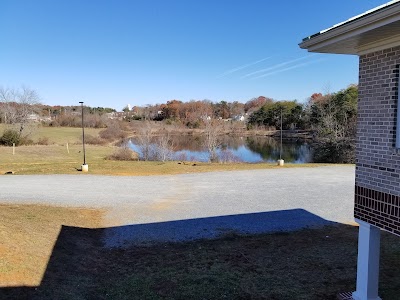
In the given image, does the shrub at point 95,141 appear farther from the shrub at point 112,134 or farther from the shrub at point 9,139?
the shrub at point 9,139

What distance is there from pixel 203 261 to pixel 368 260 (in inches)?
125

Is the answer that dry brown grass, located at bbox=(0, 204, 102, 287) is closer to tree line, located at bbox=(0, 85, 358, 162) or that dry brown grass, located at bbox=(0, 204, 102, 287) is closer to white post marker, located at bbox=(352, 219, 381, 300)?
white post marker, located at bbox=(352, 219, 381, 300)

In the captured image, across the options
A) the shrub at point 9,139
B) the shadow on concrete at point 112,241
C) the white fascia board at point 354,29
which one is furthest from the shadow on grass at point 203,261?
the shrub at point 9,139

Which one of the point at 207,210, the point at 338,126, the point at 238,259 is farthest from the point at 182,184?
the point at 338,126

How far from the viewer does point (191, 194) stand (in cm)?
1323

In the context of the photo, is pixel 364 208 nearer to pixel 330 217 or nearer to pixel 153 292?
pixel 153 292

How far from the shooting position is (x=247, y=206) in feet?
37.7

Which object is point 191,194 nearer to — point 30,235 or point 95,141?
point 30,235

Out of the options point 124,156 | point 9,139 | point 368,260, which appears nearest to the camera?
point 368,260

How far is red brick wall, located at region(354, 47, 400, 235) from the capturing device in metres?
4.20

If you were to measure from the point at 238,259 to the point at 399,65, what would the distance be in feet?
15.4

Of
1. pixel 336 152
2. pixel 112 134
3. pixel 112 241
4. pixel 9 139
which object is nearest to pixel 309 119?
pixel 336 152

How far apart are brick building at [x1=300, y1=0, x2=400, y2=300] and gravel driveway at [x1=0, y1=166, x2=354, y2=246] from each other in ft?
15.2

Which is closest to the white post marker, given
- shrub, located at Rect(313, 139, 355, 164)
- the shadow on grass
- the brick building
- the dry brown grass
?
the brick building
